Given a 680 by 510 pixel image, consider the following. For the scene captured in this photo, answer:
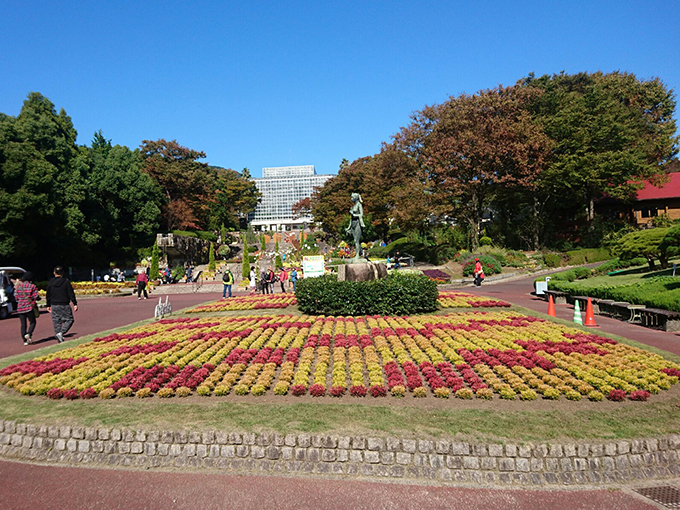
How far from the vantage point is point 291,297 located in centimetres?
1958

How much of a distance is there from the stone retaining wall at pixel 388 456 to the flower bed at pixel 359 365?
1.58 metres

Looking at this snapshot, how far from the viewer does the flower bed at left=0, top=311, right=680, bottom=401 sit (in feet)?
23.6

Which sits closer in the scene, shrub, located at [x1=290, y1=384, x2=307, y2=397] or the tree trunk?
shrub, located at [x1=290, y1=384, x2=307, y2=397]

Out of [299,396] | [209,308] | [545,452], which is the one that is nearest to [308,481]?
[299,396]

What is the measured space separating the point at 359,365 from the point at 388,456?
10.3ft

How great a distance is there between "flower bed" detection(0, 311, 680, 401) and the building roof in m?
36.5

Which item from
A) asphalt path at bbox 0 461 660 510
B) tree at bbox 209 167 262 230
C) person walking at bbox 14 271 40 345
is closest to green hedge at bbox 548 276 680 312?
asphalt path at bbox 0 461 660 510

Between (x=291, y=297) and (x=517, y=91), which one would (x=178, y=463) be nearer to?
(x=291, y=297)

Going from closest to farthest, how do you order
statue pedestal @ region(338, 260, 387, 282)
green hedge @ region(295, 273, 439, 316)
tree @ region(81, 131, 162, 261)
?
green hedge @ region(295, 273, 439, 316), statue pedestal @ region(338, 260, 387, 282), tree @ region(81, 131, 162, 261)

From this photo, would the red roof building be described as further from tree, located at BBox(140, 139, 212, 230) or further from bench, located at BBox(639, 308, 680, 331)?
tree, located at BBox(140, 139, 212, 230)

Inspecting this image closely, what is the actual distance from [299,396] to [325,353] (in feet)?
7.25

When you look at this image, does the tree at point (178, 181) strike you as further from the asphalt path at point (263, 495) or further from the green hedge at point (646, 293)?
the asphalt path at point (263, 495)

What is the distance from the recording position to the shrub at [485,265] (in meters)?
29.8

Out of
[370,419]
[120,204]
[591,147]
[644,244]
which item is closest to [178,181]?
[120,204]
